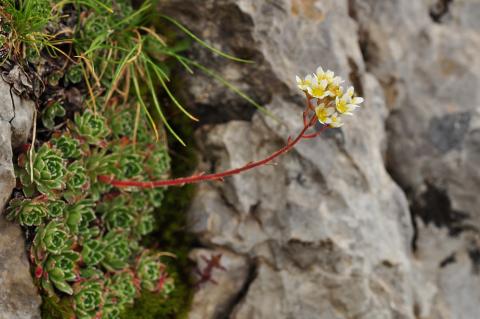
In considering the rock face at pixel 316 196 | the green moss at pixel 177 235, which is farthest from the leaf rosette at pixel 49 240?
the rock face at pixel 316 196

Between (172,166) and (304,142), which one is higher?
(304,142)

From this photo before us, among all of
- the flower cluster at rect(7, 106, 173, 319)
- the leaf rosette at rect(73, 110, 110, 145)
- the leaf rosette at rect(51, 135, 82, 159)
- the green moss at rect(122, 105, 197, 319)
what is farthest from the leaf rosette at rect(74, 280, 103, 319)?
the leaf rosette at rect(73, 110, 110, 145)

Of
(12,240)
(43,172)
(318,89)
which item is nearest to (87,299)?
(12,240)

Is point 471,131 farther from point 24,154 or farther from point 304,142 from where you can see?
point 24,154

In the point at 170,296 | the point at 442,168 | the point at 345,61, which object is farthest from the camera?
the point at 442,168

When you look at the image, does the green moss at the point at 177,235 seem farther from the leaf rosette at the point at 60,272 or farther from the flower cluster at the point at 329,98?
the flower cluster at the point at 329,98

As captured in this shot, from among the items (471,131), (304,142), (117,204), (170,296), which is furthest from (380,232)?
(117,204)
